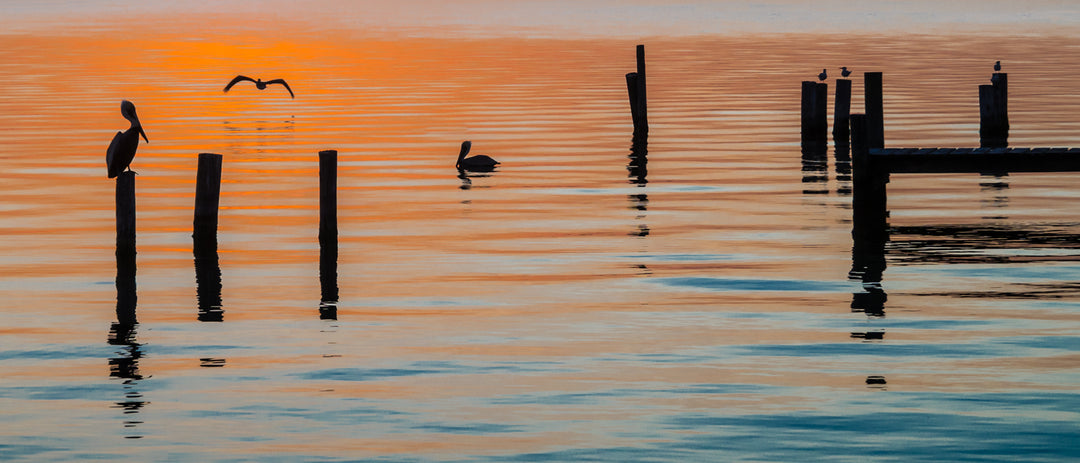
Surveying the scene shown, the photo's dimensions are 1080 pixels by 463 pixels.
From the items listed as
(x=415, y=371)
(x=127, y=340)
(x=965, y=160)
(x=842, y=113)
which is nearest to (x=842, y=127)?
(x=842, y=113)

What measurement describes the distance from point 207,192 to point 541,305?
4.43 m

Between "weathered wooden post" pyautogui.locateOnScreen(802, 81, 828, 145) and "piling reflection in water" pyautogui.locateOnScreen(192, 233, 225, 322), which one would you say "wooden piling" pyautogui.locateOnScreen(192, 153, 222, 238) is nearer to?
"piling reflection in water" pyautogui.locateOnScreen(192, 233, 225, 322)

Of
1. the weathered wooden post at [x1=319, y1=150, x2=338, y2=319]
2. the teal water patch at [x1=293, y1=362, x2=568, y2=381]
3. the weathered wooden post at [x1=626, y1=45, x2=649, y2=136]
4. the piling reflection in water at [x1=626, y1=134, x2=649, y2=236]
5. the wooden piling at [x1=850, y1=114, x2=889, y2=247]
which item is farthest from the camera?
the weathered wooden post at [x1=626, y1=45, x2=649, y2=136]

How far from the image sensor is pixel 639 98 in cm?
3788

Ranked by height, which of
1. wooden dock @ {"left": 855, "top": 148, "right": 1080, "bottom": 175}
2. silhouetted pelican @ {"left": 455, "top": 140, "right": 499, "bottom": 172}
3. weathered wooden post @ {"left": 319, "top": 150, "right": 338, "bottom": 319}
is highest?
silhouetted pelican @ {"left": 455, "top": 140, "right": 499, "bottom": 172}

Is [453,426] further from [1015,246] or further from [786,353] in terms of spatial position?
[1015,246]

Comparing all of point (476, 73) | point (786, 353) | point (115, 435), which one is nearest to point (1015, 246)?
point (786, 353)

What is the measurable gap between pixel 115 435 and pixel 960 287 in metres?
9.21

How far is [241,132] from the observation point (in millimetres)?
40312

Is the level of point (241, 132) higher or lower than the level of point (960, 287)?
higher

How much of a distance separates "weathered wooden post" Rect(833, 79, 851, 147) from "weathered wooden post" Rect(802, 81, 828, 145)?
10.4 inches

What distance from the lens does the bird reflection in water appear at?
513 inches

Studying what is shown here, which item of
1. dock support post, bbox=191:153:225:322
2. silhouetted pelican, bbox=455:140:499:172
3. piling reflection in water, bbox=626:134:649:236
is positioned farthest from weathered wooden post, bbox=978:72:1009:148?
dock support post, bbox=191:153:225:322

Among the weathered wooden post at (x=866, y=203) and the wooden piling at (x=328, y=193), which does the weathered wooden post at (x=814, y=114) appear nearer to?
the weathered wooden post at (x=866, y=203)
